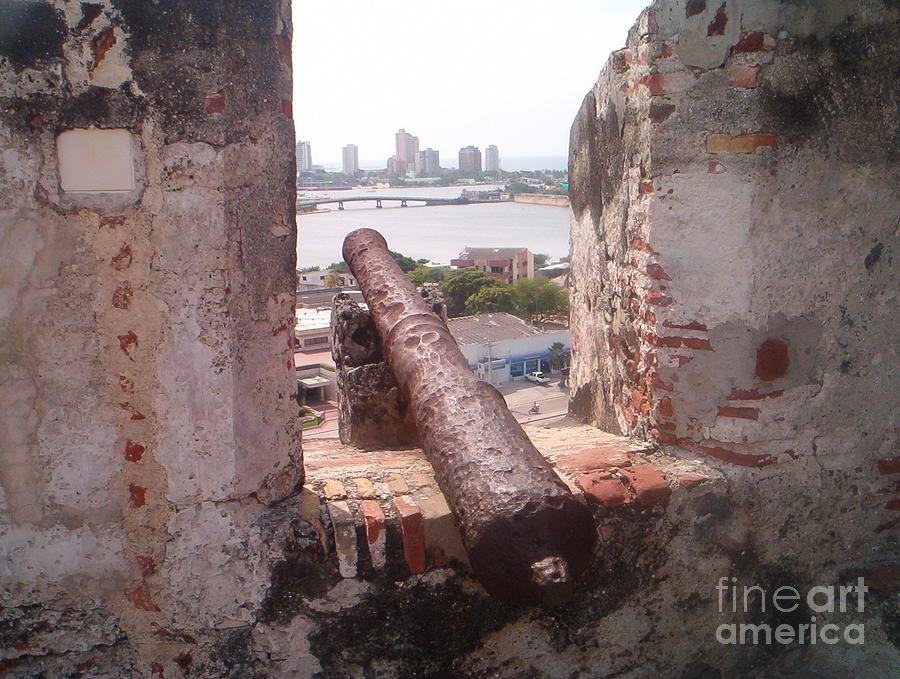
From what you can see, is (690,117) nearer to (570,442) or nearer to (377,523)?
(570,442)

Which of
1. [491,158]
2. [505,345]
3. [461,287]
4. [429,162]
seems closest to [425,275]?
[461,287]

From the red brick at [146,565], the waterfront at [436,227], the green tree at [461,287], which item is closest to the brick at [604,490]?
the red brick at [146,565]

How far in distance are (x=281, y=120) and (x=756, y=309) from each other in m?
1.50

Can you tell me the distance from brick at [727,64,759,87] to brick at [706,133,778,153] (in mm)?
149

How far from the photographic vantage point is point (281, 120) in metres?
1.93

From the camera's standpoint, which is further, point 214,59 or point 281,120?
point 281,120

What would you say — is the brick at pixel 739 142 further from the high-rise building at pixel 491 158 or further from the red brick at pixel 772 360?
the high-rise building at pixel 491 158

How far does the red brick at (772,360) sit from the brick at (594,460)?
0.50 m

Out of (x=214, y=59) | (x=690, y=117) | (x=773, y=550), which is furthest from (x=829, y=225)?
(x=214, y=59)

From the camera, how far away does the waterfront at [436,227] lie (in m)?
53.3

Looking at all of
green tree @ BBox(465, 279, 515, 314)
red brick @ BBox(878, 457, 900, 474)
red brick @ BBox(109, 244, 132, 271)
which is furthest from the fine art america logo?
green tree @ BBox(465, 279, 515, 314)

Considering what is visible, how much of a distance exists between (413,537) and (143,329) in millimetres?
920

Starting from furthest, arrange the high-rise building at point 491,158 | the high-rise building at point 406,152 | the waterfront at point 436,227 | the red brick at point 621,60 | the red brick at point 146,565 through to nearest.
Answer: the high-rise building at point 491,158 → the high-rise building at point 406,152 → the waterfront at point 436,227 → the red brick at point 621,60 → the red brick at point 146,565

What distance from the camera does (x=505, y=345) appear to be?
74.4 ft
